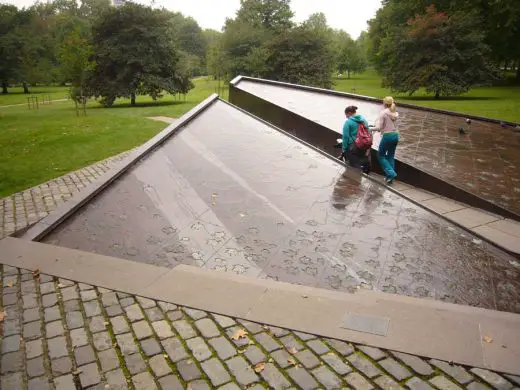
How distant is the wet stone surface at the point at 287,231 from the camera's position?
4512 mm

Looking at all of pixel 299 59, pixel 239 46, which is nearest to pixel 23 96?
pixel 239 46

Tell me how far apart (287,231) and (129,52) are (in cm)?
2704

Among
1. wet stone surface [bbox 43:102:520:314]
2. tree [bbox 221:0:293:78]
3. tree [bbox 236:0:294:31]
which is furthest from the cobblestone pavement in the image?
tree [bbox 236:0:294:31]

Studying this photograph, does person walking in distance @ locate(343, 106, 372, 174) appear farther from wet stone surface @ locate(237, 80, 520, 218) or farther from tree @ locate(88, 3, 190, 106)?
tree @ locate(88, 3, 190, 106)

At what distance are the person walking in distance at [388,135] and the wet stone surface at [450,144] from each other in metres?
0.60

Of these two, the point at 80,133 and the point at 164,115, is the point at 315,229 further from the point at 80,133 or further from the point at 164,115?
the point at 164,115

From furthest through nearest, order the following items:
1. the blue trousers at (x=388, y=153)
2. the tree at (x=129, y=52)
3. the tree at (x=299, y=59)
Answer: the tree at (x=299, y=59) → the tree at (x=129, y=52) → the blue trousers at (x=388, y=153)

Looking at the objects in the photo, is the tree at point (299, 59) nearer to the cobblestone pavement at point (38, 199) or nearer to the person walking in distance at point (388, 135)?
the person walking in distance at point (388, 135)

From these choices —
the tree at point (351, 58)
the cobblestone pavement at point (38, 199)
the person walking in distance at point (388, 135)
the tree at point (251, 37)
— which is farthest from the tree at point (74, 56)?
the tree at point (351, 58)

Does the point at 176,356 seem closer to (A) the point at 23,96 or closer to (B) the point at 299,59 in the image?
(B) the point at 299,59

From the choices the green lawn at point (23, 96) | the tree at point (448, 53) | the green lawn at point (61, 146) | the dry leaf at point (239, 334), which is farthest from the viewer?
the green lawn at point (23, 96)

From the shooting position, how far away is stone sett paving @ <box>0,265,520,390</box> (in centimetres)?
288

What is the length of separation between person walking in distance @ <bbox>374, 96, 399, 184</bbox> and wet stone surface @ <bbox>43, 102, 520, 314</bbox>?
109 centimetres

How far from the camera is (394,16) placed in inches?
1476
